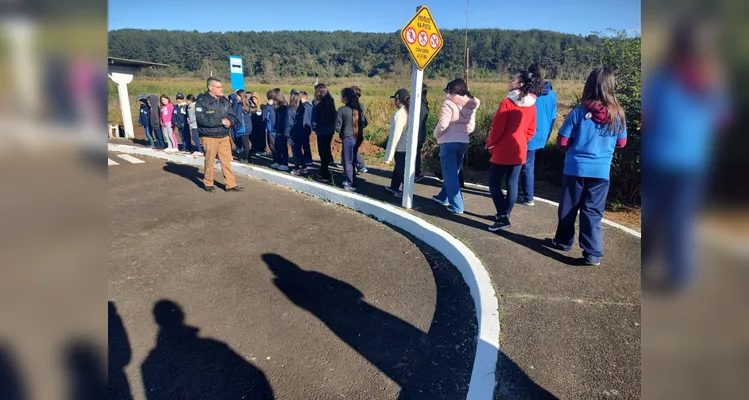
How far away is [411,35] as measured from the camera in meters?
5.41

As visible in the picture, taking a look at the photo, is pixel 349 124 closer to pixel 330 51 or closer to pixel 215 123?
pixel 215 123

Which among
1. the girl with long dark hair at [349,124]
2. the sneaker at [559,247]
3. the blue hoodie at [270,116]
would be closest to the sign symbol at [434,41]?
the girl with long dark hair at [349,124]

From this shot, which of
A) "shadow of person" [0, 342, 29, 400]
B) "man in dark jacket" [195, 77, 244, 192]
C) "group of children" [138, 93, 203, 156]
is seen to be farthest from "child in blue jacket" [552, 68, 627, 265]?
"group of children" [138, 93, 203, 156]

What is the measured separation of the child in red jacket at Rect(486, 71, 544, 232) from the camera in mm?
4824

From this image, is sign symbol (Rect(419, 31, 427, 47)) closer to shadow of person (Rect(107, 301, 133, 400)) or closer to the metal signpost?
the metal signpost

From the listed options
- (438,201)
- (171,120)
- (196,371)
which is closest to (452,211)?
(438,201)

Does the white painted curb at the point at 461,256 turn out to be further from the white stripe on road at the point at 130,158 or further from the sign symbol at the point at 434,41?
the white stripe on road at the point at 130,158

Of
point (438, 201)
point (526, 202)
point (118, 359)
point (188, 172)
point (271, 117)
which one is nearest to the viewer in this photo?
point (118, 359)

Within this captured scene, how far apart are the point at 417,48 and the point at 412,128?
3.39 ft

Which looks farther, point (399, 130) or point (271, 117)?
point (271, 117)

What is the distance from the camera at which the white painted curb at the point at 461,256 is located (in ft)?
8.95

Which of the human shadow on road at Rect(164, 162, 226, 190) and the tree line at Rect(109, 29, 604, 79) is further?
the tree line at Rect(109, 29, 604, 79)

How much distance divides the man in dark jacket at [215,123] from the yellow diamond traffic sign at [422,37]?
147 inches

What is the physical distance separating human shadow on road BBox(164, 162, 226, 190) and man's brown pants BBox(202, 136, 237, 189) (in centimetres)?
42
